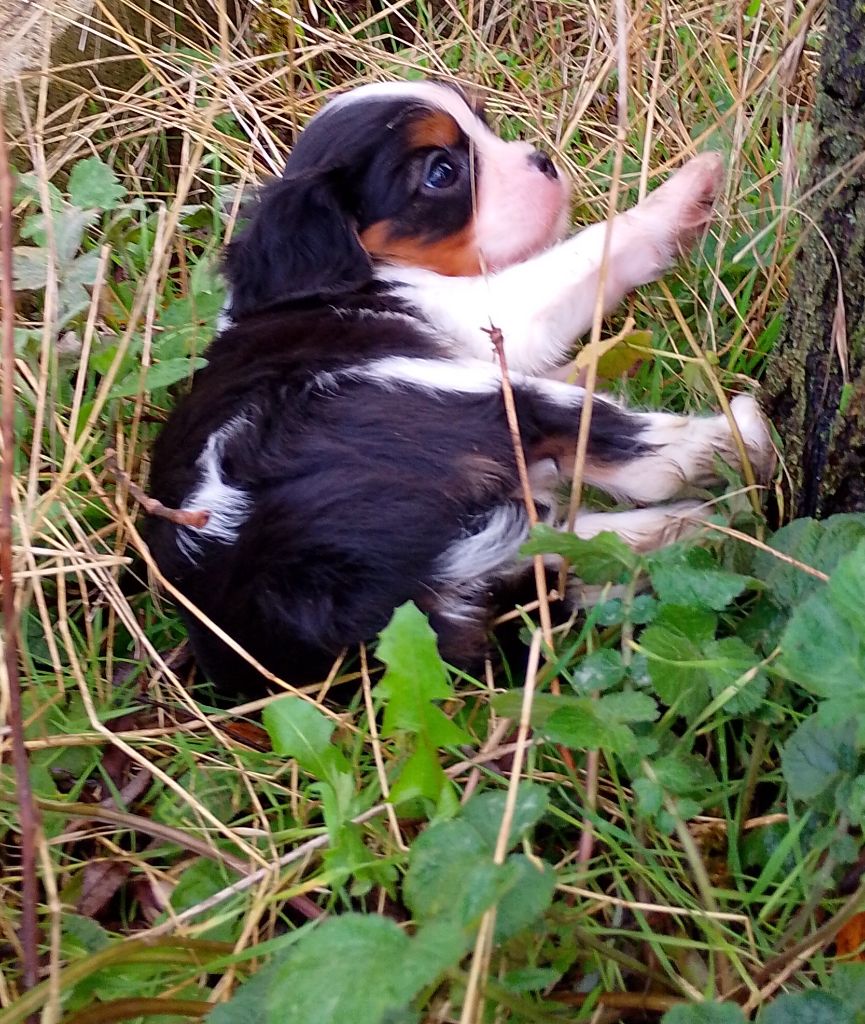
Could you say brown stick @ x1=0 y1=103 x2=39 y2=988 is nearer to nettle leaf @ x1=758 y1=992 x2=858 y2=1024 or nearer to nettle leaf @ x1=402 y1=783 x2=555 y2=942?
nettle leaf @ x1=402 y1=783 x2=555 y2=942

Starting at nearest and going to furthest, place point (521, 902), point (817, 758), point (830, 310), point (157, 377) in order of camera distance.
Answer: point (521, 902)
point (817, 758)
point (830, 310)
point (157, 377)

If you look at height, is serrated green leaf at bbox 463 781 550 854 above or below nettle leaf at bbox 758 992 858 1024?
above

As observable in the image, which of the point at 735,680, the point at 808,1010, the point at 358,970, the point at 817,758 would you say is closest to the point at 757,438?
the point at 735,680

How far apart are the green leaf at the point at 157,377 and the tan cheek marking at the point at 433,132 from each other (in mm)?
660

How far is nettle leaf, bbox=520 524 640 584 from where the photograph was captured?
118 centimetres

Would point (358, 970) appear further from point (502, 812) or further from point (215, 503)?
point (215, 503)

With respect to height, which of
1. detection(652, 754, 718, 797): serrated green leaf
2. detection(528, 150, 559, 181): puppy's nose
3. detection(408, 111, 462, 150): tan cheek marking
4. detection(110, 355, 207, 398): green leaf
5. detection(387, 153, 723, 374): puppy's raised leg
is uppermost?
detection(408, 111, 462, 150): tan cheek marking

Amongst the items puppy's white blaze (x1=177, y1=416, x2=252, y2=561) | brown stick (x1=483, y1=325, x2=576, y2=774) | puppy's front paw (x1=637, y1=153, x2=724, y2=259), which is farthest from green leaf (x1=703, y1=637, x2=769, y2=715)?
puppy's front paw (x1=637, y1=153, x2=724, y2=259)

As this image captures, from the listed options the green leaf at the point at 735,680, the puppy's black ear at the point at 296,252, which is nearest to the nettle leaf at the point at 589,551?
the green leaf at the point at 735,680

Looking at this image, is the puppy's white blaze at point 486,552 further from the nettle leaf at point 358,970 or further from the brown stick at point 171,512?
the nettle leaf at point 358,970

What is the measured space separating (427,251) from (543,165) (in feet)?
1.12

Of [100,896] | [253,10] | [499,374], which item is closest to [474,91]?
[253,10]

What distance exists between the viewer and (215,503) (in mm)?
1465

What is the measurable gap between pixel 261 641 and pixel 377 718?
245 millimetres
